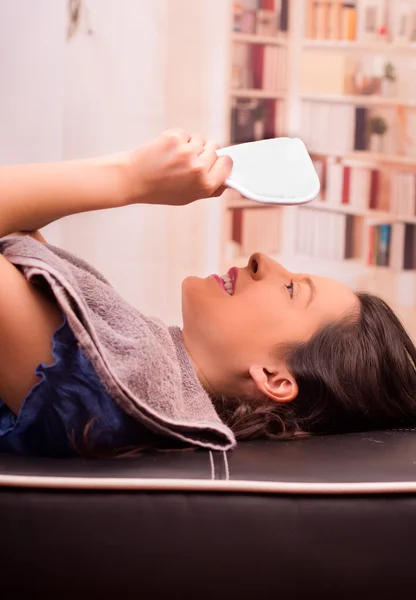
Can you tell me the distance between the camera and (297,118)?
3.38m

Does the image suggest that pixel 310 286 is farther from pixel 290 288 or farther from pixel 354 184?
pixel 354 184

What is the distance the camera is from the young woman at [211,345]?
110cm

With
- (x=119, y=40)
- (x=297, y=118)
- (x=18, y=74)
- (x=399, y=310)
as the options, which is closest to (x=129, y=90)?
(x=119, y=40)

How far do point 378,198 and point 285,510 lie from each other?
113 inches

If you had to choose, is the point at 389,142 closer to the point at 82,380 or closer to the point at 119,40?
the point at 119,40

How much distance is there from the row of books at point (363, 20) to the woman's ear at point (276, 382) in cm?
248

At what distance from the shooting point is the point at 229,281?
145cm

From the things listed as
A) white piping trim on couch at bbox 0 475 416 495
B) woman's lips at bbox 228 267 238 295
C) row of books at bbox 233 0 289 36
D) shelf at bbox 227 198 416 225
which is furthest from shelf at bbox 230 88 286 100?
white piping trim on couch at bbox 0 475 416 495

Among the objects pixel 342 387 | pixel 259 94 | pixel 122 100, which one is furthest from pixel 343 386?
pixel 259 94

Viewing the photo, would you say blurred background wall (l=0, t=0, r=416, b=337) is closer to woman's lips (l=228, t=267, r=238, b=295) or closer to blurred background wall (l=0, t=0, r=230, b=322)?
blurred background wall (l=0, t=0, r=230, b=322)

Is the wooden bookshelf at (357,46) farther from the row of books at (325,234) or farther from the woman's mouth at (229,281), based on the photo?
the woman's mouth at (229,281)

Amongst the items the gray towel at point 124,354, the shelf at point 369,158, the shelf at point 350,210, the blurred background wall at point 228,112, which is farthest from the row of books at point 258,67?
the gray towel at point 124,354

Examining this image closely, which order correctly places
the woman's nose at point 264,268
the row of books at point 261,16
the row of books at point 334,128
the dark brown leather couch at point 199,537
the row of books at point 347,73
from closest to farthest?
the dark brown leather couch at point 199,537 → the woman's nose at point 264,268 → the row of books at point 261,16 → the row of books at point 347,73 → the row of books at point 334,128

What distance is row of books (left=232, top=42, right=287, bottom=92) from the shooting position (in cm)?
341
